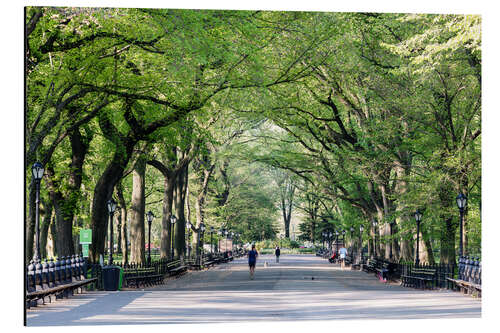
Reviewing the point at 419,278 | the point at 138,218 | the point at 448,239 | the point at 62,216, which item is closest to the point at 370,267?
the point at 448,239

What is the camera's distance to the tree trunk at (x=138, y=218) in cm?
3521

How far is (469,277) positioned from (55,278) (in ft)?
41.2

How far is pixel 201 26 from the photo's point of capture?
20719mm

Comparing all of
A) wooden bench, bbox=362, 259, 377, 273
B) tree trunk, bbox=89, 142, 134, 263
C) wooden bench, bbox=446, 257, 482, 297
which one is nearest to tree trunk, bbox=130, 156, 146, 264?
tree trunk, bbox=89, 142, 134, 263

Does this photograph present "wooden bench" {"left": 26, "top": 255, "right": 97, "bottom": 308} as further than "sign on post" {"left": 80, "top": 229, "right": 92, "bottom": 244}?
No

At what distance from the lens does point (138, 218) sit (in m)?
36.4

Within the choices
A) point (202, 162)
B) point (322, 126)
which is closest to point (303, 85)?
point (322, 126)

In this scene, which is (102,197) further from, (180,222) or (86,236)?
(180,222)

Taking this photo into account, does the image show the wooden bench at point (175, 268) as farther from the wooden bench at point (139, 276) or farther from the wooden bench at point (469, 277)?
the wooden bench at point (469, 277)

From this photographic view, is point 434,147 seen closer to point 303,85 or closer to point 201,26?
point 303,85

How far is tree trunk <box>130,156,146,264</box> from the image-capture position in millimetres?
35206

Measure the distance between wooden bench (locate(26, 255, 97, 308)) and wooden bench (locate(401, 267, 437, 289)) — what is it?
1216 centimetres

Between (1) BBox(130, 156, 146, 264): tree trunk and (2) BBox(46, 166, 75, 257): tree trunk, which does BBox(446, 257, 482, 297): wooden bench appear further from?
(1) BBox(130, 156, 146, 264): tree trunk

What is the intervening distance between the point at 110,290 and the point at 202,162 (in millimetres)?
28411
